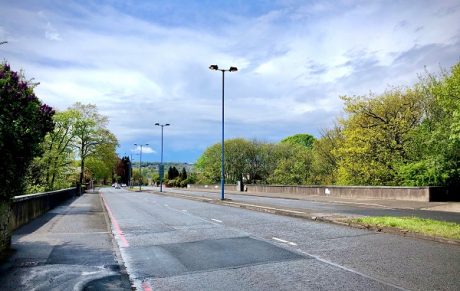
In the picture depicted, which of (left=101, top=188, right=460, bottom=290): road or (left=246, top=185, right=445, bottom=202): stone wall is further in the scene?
(left=246, top=185, right=445, bottom=202): stone wall

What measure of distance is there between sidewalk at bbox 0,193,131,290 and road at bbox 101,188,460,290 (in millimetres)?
441

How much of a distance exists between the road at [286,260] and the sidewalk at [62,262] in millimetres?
441

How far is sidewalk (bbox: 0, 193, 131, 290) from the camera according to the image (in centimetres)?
701

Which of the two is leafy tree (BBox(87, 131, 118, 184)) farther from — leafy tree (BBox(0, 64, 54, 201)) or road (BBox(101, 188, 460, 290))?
leafy tree (BBox(0, 64, 54, 201))

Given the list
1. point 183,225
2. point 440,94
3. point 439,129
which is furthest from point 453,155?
point 183,225

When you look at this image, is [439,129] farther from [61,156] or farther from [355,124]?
[61,156]

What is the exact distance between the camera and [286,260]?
28.5 ft

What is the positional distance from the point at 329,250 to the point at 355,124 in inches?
1115

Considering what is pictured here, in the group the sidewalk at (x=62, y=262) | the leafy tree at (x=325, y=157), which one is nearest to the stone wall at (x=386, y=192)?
the leafy tree at (x=325, y=157)

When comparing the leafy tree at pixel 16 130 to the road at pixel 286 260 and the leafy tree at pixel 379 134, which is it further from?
the leafy tree at pixel 379 134

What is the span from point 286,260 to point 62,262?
15.2 feet

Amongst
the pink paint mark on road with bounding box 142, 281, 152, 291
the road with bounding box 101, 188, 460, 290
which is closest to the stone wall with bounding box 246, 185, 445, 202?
the road with bounding box 101, 188, 460, 290

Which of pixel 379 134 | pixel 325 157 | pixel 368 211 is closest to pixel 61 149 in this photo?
pixel 325 157

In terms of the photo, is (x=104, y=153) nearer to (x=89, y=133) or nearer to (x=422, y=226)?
(x=89, y=133)
